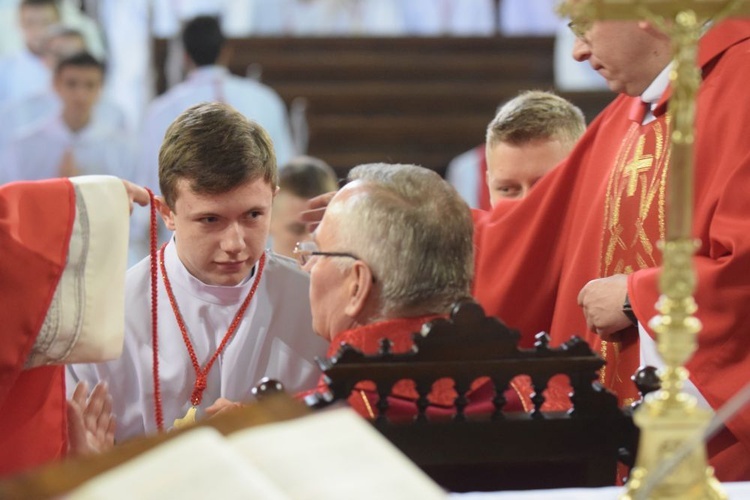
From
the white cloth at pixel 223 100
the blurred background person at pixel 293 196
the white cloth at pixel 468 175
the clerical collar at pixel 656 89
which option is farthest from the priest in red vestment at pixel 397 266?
the white cloth at pixel 468 175

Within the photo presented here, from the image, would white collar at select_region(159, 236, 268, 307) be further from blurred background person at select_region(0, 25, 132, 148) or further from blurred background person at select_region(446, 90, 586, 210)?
blurred background person at select_region(0, 25, 132, 148)

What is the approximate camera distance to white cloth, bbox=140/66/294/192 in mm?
8383

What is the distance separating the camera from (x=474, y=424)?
202 cm

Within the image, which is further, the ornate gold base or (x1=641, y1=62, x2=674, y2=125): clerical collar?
(x1=641, y1=62, x2=674, y2=125): clerical collar

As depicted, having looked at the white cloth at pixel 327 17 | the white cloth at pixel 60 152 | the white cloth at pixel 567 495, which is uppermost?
the white cloth at pixel 567 495

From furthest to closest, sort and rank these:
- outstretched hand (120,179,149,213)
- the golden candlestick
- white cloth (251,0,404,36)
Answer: white cloth (251,0,404,36)
outstretched hand (120,179,149,213)
the golden candlestick

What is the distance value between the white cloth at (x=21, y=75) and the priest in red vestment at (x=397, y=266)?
8307 mm

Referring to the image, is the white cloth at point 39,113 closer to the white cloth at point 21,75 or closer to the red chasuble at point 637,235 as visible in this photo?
the white cloth at point 21,75

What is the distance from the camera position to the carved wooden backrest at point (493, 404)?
1.99 meters

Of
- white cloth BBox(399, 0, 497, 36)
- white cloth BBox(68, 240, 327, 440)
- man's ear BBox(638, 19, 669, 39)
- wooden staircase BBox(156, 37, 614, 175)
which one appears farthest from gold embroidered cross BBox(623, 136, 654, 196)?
white cloth BBox(399, 0, 497, 36)

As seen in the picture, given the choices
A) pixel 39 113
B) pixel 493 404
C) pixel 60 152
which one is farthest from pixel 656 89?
pixel 39 113

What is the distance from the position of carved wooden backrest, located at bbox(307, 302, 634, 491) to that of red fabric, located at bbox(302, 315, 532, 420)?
0.05m

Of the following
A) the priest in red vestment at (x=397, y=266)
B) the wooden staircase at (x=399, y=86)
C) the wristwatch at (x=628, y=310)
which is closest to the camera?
the priest in red vestment at (x=397, y=266)

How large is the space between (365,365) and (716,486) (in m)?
0.61
